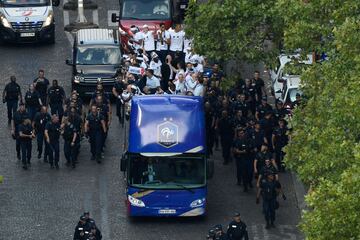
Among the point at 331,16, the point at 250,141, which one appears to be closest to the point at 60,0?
the point at 250,141

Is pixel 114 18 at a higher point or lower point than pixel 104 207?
higher

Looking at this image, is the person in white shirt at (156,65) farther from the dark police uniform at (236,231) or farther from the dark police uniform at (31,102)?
the dark police uniform at (236,231)

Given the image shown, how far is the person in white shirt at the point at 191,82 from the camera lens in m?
41.0

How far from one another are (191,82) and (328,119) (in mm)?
12649

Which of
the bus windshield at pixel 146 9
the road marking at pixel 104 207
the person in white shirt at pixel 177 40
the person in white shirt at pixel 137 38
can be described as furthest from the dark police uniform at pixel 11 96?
the bus windshield at pixel 146 9

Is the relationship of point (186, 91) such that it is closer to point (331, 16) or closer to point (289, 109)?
point (289, 109)

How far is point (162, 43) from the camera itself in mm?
45062

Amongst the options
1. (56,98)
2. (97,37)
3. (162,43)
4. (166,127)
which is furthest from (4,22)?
(166,127)

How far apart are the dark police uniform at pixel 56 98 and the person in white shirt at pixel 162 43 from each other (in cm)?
458

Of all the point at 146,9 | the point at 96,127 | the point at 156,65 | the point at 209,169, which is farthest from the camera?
the point at 146,9

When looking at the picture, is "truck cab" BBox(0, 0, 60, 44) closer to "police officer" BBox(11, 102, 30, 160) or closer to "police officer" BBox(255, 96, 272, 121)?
"police officer" BBox(11, 102, 30, 160)

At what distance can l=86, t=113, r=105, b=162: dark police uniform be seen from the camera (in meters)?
38.8

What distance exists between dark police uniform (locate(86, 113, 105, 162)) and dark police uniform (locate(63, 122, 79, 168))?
2.08ft

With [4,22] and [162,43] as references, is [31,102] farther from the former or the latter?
[4,22]
